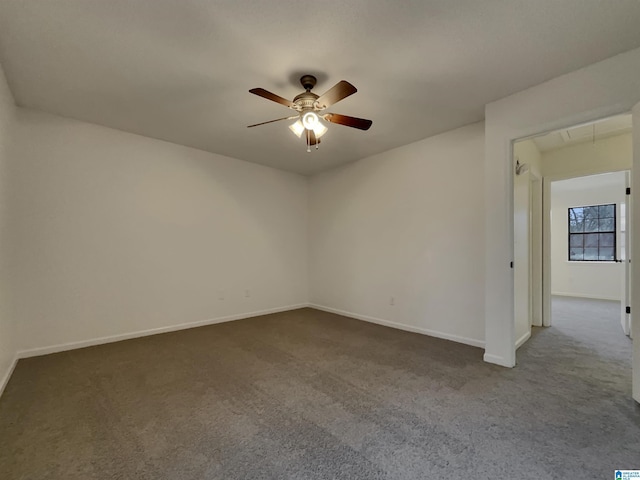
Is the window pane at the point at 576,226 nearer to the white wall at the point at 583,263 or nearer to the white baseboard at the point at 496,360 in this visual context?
the white wall at the point at 583,263

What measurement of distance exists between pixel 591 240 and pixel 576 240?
0.88 ft

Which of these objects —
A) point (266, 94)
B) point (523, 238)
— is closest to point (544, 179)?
point (523, 238)

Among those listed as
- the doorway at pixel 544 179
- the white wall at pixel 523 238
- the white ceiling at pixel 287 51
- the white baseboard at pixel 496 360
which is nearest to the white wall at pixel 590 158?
the doorway at pixel 544 179

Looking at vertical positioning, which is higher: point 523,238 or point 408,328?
point 523,238

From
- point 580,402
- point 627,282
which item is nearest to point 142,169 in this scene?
point 580,402

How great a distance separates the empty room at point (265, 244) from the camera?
1.70m

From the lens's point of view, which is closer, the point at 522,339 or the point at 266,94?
the point at 266,94

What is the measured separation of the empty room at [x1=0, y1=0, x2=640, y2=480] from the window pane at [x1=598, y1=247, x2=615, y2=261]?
2.64 meters

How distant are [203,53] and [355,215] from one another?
3152 millimetres

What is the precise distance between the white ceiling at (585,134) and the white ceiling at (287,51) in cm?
136

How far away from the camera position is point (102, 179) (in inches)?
137

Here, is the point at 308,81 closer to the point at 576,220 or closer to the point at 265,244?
the point at 265,244

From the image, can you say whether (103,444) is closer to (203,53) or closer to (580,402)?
(203,53)

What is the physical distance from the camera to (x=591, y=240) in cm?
669
